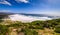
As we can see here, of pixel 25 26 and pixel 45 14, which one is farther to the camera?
pixel 45 14

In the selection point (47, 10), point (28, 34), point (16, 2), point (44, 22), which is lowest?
point (28, 34)

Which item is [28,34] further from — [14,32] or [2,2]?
[2,2]

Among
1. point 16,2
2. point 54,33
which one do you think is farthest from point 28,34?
point 16,2

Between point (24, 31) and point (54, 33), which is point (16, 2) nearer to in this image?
point (24, 31)

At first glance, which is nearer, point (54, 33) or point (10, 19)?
point (54, 33)

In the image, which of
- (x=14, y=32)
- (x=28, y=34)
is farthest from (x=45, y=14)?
(x=14, y=32)

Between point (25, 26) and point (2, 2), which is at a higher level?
point (2, 2)
